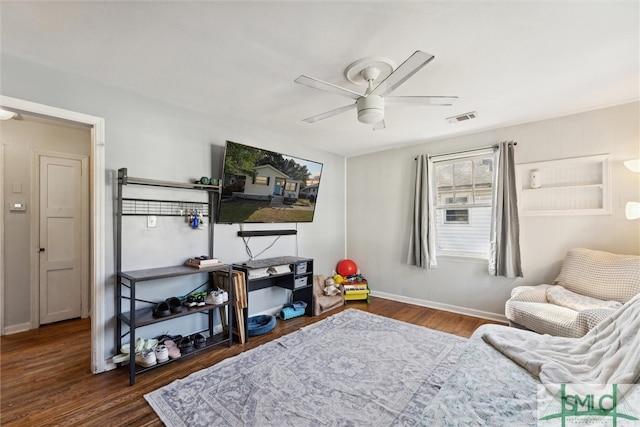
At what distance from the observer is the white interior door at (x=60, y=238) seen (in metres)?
3.36

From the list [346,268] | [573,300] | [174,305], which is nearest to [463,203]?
[573,300]

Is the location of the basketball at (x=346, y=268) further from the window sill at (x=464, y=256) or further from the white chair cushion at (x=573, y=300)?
the white chair cushion at (x=573, y=300)

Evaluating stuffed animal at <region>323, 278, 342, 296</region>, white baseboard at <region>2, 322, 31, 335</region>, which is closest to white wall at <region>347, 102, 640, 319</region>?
stuffed animal at <region>323, 278, 342, 296</region>

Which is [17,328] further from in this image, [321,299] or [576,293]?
[576,293]

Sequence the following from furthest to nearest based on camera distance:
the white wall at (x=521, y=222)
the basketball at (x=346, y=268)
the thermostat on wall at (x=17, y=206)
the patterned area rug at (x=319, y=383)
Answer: the basketball at (x=346, y=268) → the thermostat on wall at (x=17, y=206) → the white wall at (x=521, y=222) → the patterned area rug at (x=319, y=383)

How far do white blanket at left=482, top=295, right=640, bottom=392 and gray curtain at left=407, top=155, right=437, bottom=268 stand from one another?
7.93 ft

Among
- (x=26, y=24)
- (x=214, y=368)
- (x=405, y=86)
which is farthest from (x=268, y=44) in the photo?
(x=214, y=368)

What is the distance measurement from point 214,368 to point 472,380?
193cm

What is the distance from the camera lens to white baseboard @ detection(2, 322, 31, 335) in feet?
10.1

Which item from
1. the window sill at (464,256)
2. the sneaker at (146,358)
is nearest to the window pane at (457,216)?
the window sill at (464,256)

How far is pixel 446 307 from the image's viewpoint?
12.8ft

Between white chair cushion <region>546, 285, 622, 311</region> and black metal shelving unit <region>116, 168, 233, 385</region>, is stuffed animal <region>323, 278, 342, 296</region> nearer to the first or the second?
black metal shelving unit <region>116, 168, 233, 385</region>

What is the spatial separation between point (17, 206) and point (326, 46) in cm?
384

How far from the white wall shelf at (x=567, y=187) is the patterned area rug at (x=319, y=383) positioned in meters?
1.81
